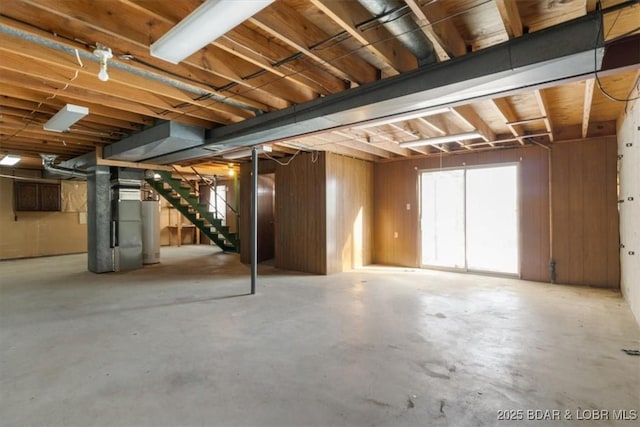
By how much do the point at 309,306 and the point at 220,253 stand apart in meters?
5.69

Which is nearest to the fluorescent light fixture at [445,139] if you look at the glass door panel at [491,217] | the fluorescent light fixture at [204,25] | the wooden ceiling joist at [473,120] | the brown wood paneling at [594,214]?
the wooden ceiling joist at [473,120]

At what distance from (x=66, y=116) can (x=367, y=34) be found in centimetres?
350

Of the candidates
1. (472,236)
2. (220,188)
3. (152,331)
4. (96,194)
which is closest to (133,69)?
(152,331)

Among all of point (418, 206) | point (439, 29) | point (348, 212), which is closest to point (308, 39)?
point (439, 29)

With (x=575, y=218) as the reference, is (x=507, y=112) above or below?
above

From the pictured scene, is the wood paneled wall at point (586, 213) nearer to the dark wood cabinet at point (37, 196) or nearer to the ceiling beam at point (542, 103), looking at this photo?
the ceiling beam at point (542, 103)

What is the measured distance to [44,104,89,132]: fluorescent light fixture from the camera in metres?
3.43

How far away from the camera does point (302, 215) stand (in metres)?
6.27

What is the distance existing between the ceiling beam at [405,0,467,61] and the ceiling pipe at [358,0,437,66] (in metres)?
0.06

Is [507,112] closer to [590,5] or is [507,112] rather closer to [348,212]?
[590,5]

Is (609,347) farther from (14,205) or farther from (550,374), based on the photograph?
(14,205)

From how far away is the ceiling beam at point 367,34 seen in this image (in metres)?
1.90

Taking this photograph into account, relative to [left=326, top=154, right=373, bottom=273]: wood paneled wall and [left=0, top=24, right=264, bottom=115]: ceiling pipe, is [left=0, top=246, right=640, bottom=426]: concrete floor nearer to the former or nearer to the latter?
[left=326, top=154, right=373, bottom=273]: wood paneled wall

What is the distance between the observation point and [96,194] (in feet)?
20.2
